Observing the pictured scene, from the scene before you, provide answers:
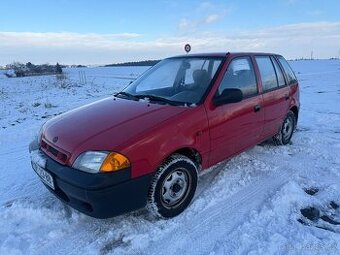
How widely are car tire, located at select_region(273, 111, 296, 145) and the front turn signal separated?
3.50 meters

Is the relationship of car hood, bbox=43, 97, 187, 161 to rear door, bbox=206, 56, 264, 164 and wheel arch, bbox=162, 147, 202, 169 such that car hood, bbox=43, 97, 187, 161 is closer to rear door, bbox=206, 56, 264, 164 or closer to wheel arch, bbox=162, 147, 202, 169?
wheel arch, bbox=162, 147, 202, 169

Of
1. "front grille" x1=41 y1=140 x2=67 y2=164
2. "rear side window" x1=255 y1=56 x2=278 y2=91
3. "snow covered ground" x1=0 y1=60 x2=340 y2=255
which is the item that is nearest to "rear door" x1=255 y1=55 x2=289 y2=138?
"rear side window" x1=255 y1=56 x2=278 y2=91

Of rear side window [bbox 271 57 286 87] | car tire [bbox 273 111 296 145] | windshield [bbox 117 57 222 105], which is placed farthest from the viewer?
car tire [bbox 273 111 296 145]

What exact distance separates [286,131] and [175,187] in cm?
313

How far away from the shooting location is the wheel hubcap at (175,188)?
359 centimetres

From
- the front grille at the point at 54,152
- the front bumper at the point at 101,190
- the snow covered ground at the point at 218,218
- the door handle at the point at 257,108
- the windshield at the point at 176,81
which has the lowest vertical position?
the snow covered ground at the point at 218,218

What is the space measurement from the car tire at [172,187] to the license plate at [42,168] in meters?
1.02

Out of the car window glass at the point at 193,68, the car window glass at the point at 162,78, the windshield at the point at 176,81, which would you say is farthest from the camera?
the car window glass at the point at 162,78

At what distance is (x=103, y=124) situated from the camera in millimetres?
3613

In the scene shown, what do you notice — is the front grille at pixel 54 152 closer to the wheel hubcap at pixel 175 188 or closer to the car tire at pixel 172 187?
the car tire at pixel 172 187

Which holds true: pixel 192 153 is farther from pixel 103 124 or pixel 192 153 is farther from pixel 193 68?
pixel 193 68

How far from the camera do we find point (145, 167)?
A: 3264 mm

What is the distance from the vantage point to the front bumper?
3.07 meters

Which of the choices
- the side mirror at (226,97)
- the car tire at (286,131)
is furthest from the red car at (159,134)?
the car tire at (286,131)
